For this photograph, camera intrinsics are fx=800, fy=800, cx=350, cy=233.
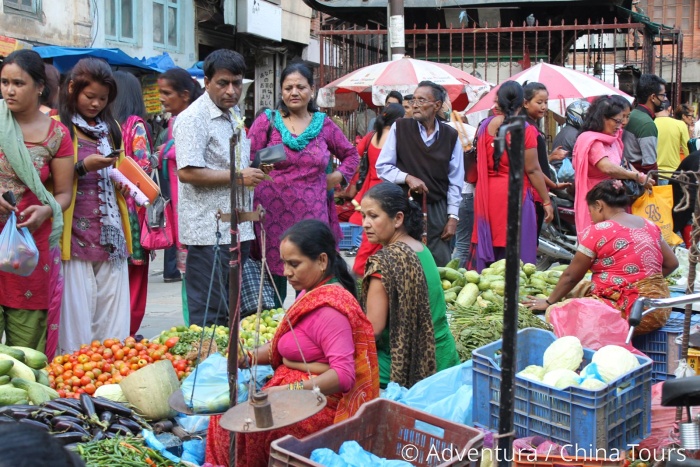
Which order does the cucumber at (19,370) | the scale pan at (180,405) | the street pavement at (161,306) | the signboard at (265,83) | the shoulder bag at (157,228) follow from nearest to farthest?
1. the scale pan at (180,405)
2. the cucumber at (19,370)
3. the shoulder bag at (157,228)
4. the street pavement at (161,306)
5. the signboard at (265,83)

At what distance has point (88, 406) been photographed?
11.3 ft

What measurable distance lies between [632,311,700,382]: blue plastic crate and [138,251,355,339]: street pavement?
10.3ft

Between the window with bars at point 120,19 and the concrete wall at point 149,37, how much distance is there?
0.07m

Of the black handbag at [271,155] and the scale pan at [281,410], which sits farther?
the black handbag at [271,155]

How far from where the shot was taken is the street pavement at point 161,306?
6.47 meters

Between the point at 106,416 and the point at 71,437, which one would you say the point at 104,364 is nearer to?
the point at 106,416

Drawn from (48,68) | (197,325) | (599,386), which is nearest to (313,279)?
(599,386)

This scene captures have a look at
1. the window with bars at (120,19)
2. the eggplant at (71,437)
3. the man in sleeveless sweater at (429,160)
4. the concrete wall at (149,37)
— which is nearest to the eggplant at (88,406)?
the eggplant at (71,437)

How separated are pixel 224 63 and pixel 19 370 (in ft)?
6.44

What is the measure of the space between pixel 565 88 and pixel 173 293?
4.58 m

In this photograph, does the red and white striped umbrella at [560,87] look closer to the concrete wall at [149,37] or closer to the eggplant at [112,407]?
the eggplant at [112,407]

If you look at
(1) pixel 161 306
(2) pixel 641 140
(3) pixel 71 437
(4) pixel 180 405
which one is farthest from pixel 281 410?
(2) pixel 641 140

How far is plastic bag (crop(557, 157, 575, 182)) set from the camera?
7867 mm

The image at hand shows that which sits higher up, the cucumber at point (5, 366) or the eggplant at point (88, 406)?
the cucumber at point (5, 366)
